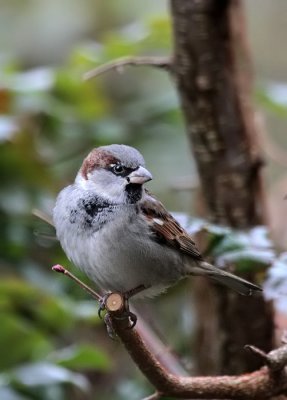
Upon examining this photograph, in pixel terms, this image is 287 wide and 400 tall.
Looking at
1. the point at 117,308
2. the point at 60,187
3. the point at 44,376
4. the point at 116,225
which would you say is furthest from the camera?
the point at 60,187

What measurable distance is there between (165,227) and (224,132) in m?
0.59

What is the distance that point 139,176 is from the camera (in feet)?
7.34

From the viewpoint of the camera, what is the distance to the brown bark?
112 inches

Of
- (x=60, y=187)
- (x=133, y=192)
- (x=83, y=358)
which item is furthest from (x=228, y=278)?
(x=60, y=187)

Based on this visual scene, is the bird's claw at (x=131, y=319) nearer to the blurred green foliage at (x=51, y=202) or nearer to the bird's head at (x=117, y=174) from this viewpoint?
the bird's head at (x=117, y=174)

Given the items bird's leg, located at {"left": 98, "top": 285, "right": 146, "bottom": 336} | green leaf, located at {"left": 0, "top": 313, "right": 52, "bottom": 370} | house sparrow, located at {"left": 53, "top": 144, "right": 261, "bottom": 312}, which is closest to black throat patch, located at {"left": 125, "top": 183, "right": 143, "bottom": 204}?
house sparrow, located at {"left": 53, "top": 144, "right": 261, "bottom": 312}

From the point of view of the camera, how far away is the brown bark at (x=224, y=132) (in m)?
2.84

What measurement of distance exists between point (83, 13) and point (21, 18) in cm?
40

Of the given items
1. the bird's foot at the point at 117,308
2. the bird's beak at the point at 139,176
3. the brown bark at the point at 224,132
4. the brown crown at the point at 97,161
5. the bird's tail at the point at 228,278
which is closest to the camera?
the bird's foot at the point at 117,308

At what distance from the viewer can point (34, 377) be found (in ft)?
9.49

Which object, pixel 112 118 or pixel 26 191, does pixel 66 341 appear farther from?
pixel 112 118

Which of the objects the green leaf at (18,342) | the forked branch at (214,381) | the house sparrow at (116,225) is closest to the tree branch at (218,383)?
the forked branch at (214,381)

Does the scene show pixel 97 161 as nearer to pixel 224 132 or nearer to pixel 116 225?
pixel 116 225

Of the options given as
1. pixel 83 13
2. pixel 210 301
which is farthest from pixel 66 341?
pixel 83 13
